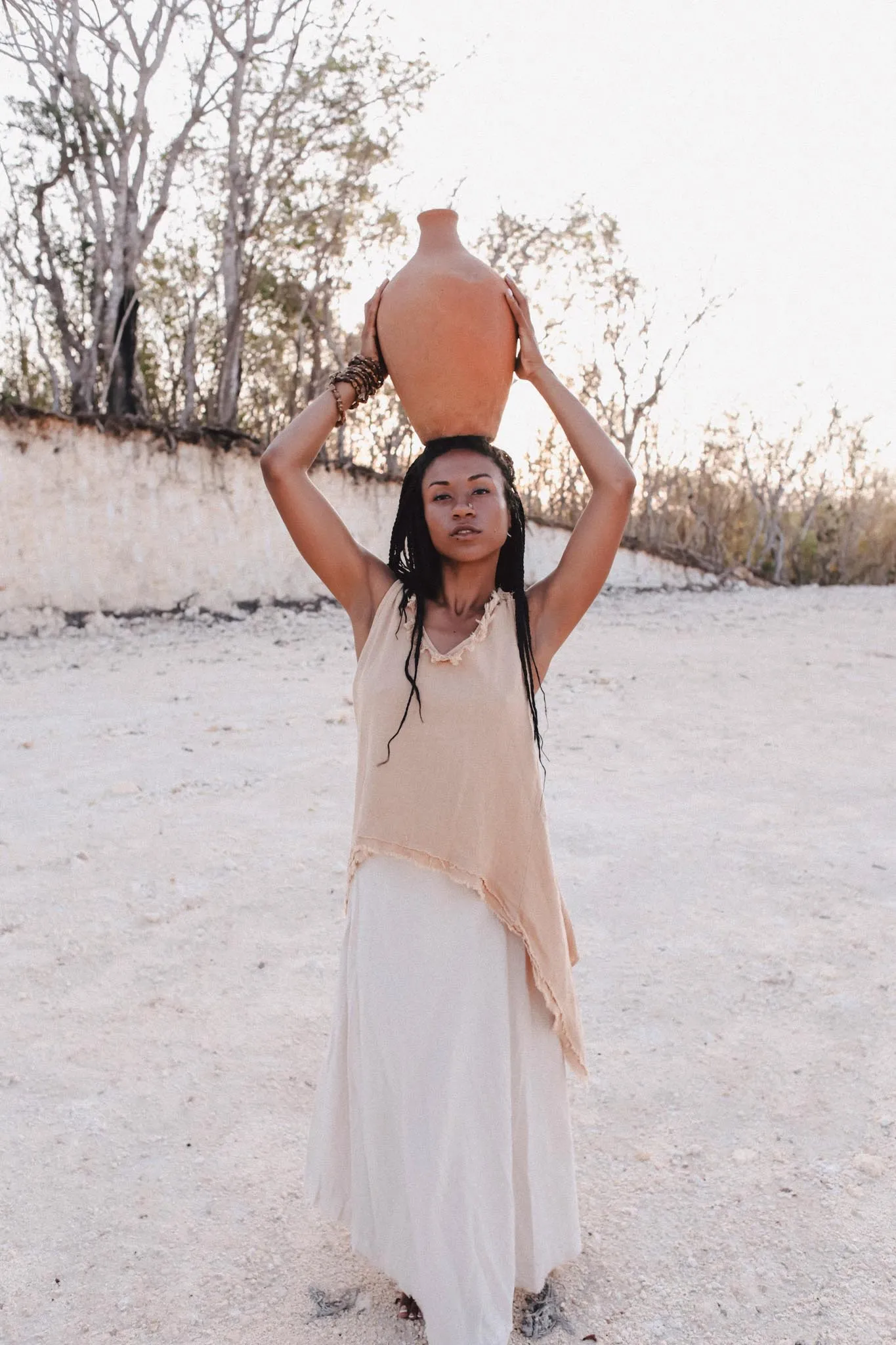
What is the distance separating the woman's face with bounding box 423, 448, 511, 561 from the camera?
1811 millimetres

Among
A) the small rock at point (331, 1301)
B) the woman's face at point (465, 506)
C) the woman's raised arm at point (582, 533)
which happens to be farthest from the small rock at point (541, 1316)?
the woman's face at point (465, 506)

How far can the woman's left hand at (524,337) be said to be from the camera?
1967 millimetres

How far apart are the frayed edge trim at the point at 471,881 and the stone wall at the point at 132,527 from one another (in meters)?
7.96

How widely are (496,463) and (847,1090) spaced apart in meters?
1.90

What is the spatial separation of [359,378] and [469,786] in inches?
33.1

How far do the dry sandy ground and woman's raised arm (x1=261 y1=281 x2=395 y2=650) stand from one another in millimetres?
1336

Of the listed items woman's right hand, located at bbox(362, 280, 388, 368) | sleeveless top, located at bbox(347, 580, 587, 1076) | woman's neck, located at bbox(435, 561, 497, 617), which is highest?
woman's right hand, located at bbox(362, 280, 388, 368)

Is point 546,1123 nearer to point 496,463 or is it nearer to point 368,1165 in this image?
point 368,1165

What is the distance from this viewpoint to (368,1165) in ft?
5.92

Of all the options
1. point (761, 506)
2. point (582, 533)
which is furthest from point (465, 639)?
point (761, 506)

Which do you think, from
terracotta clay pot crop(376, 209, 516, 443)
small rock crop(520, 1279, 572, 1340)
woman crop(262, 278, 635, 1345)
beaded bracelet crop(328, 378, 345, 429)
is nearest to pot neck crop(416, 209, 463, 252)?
terracotta clay pot crop(376, 209, 516, 443)

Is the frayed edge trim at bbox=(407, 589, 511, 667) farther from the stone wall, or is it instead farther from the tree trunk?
the tree trunk

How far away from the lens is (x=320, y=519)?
1916 millimetres

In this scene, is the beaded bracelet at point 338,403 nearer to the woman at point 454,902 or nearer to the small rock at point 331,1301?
the woman at point 454,902
